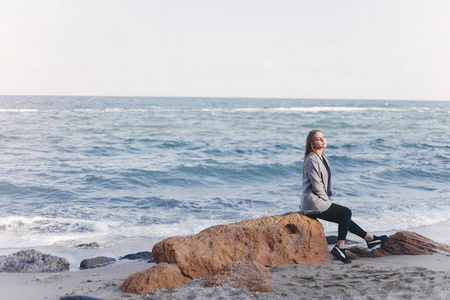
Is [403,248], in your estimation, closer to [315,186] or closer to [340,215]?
[340,215]

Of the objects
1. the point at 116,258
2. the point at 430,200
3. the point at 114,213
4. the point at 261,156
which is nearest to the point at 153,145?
the point at 261,156

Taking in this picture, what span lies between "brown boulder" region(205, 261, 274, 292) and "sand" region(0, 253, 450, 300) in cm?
9

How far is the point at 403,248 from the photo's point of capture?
5406 millimetres

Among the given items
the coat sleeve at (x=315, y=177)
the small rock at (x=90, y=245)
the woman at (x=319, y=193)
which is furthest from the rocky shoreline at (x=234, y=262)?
the small rock at (x=90, y=245)

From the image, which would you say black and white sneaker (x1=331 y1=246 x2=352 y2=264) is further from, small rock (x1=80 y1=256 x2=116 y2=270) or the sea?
small rock (x1=80 y1=256 x2=116 y2=270)

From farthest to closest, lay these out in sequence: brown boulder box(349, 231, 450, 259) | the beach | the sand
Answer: brown boulder box(349, 231, 450, 259) < the beach < the sand

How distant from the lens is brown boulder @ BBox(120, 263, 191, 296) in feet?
12.8

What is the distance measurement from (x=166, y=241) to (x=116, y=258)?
1.56 meters

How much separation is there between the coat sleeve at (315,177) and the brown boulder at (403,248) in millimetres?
1073

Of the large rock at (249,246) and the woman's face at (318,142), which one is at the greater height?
the woman's face at (318,142)

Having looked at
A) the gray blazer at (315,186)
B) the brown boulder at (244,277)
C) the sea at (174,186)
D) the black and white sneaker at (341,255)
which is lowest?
the sea at (174,186)

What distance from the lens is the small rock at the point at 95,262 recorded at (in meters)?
5.14

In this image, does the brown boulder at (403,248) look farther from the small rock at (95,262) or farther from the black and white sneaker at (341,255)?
the small rock at (95,262)

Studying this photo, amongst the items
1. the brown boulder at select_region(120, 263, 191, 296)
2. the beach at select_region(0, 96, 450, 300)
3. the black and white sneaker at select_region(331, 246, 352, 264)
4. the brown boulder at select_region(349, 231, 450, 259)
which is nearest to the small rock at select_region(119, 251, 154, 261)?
the beach at select_region(0, 96, 450, 300)
